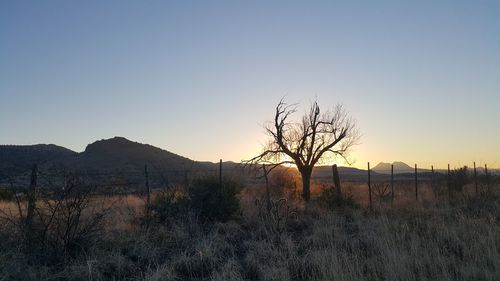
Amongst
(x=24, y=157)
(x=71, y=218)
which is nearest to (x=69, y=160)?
(x=24, y=157)

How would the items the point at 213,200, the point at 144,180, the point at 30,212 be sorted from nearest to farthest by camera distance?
the point at 30,212 → the point at 213,200 → the point at 144,180

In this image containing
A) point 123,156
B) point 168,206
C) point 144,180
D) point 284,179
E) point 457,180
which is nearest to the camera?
point 168,206

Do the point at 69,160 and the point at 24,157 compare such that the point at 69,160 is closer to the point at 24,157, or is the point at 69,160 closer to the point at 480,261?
the point at 24,157

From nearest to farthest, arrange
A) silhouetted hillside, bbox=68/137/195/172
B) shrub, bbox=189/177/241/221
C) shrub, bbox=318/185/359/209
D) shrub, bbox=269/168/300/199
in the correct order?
shrub, bbox=189/177/241/221 < shrub, bbox=318/185/359/209 < shrub, bbox=269/168/300/199 < silhouetted hillside, bbox=68/137/195/172

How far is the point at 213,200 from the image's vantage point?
15.2m

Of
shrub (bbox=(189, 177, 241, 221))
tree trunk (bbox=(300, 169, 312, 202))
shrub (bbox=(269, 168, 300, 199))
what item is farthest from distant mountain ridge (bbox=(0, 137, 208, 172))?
shrub (bbox=(189, 177, 241, 221))

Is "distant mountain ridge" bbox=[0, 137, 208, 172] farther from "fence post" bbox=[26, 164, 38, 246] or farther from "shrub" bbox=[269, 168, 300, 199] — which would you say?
"fence post" bbox=[26, 164, 38, 246]

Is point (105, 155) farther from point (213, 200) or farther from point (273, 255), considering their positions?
point (273, 255)

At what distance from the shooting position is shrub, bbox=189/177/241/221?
15.0 m

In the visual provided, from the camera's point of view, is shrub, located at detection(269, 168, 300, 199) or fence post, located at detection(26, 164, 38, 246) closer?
fence post, located at detection(26, 164, 38, 246)

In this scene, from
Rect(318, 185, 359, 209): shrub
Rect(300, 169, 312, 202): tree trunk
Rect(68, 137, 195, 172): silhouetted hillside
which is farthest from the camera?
Rect(68, 137, 195, 172): silhouetted hillside

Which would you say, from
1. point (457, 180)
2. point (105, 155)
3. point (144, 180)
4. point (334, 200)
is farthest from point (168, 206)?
point (105, 155)

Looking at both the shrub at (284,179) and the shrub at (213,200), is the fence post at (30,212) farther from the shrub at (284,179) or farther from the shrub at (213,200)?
the shrub at (284,179)

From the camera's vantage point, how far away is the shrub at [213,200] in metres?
Answer: 15.0
